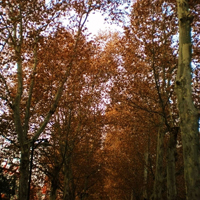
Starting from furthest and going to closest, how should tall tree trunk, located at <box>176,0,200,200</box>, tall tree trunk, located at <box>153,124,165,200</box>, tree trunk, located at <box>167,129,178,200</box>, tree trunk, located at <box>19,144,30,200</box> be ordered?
1. tall tree trunk, located at <box>153,124,165,200</box>
2. tree trunk, located at <box>167,129,178,200</box>
3. tree trunk, located at <box>19,144,30,200</box>
4. tall tree trunk, located at <box>176,0,200,200</box>

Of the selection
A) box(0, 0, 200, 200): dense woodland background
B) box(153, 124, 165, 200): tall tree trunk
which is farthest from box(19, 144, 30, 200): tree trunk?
box(153, 124, 165, 200): tall tree trunk

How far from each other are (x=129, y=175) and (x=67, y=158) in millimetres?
11168

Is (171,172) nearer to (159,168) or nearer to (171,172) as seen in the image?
(171,172)

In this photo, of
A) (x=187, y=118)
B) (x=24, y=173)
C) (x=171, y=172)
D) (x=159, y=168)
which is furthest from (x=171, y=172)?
(x=24, y=173)

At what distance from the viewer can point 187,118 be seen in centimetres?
443

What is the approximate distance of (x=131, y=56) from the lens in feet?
37.3

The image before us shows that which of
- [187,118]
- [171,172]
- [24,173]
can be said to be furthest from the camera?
[171,172]

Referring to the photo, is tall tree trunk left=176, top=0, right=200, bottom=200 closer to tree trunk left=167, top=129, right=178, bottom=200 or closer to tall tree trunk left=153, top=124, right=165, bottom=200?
tree trunk left=167, top=129, right=178, bottom=200

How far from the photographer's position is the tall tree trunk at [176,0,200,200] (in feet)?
13.3

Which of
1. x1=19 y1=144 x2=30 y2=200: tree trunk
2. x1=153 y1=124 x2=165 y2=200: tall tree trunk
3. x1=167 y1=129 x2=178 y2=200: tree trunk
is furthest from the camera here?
x1=153 y1=124 x2=165 y2=200: tall tree trunk

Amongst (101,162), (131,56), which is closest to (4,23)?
(131,56)

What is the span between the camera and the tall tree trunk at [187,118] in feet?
13.3

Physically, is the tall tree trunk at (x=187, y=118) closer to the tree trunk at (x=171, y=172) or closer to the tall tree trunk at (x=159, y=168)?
the tree trunk at (x=171, y=172)

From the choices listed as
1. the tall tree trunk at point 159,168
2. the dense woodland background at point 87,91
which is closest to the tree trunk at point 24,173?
the dense woodland background at point 87,91
